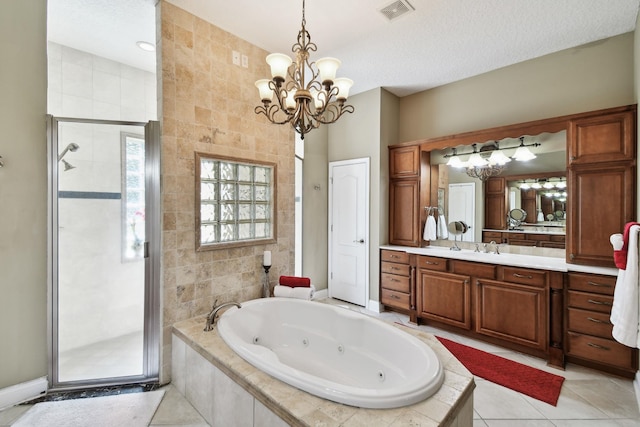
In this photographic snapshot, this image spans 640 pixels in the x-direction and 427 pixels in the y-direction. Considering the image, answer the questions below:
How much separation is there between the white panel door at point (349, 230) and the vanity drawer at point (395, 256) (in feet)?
0.79

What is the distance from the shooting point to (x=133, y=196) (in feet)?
7.84

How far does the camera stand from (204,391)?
1.84m

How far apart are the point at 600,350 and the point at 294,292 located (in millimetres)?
2573

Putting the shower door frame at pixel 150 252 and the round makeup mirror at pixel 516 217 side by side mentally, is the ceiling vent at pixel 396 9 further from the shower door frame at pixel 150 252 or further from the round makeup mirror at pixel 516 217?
the round makeup mirror at pixel 516 217

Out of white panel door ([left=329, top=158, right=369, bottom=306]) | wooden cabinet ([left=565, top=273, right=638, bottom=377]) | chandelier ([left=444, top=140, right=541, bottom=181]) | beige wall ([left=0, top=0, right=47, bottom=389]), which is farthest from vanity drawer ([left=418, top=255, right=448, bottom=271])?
beige wall ([left=0, top=0, right=47, bottom=389])

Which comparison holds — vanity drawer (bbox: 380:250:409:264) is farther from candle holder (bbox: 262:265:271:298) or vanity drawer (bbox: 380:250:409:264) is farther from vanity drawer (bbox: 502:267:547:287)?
candle holder (bbox: 262:265:271:298)

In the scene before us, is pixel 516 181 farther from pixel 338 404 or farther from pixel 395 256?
pixel 338 404

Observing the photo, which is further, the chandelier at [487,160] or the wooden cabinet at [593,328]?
the chandelier at [487,160]

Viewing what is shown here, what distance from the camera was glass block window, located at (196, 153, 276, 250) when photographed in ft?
8.03

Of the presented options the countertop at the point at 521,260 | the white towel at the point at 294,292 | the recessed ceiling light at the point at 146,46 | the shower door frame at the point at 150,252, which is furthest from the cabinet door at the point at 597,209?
the recessed ceiling light at the point at 146,46

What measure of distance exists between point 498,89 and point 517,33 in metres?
0.76

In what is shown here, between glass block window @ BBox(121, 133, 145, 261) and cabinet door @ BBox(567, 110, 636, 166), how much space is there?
3.78 metres

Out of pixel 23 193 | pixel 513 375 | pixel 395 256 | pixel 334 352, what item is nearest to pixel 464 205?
pixel 395 256

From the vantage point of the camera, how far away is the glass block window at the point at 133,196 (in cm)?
234
